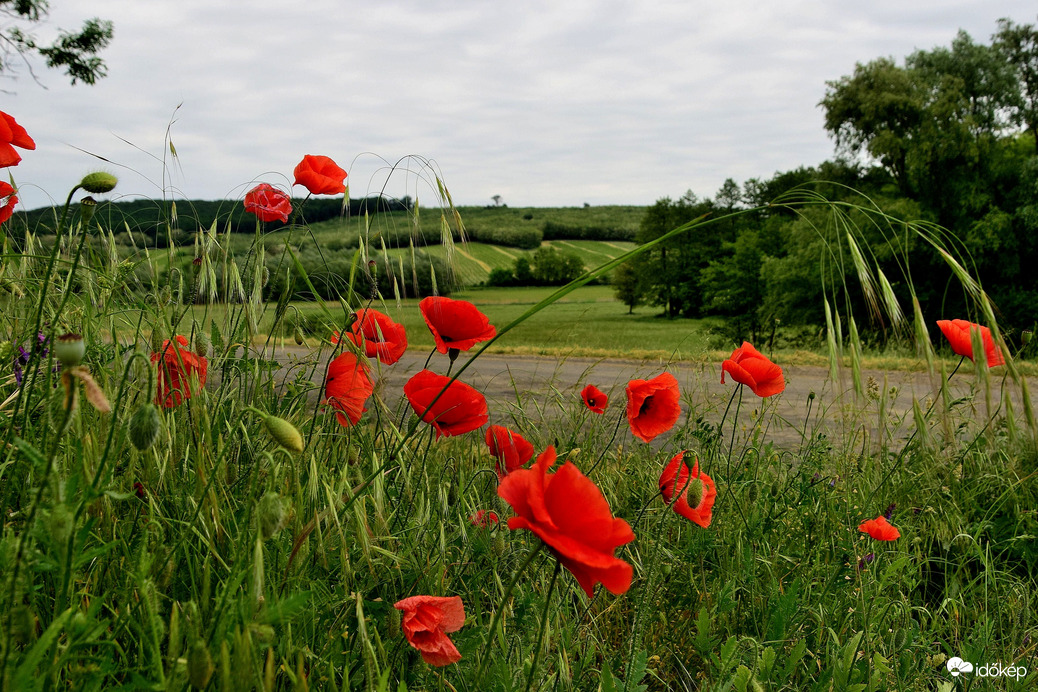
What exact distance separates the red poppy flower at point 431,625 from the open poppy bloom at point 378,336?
17.2 inches

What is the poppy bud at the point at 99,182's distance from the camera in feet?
2.30

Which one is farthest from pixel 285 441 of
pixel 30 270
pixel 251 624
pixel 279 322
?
pixel 30 270

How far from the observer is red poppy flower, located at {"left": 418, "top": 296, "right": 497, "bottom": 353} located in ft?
4.34

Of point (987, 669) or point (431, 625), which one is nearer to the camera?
point (431, 625)

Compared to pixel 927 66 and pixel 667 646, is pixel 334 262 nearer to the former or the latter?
pixel 667 646

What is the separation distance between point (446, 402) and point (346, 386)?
0.67 ft

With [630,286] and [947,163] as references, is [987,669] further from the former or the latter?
[630,286]

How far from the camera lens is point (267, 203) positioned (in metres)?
1.58

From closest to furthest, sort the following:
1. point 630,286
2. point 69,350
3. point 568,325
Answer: point 69,350 < point 568,325 < point 630,286

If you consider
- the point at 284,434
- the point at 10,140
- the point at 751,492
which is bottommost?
the point at 751,492

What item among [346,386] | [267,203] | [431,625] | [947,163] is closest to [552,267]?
[947,163]

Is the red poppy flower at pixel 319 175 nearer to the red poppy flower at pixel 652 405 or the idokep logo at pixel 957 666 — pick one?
the red poppy flower at pixel 652 405

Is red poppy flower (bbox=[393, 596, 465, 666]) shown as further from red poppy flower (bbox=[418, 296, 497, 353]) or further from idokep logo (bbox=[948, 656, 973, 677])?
idokep logo (bbox=[948, 656, 973, 677])

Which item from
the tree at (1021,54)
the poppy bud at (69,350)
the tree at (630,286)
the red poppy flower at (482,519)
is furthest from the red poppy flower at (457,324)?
the tree at (630,286)
